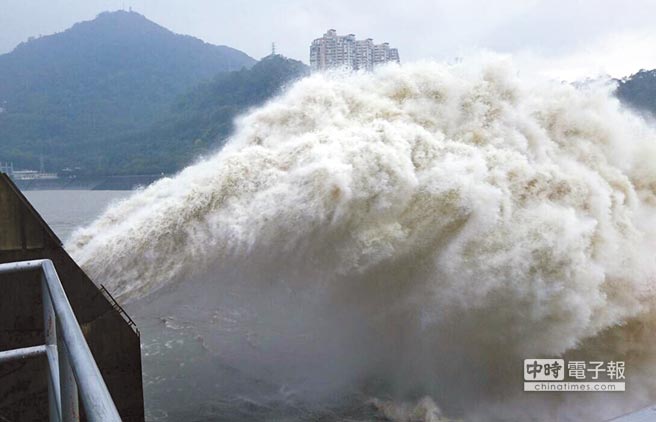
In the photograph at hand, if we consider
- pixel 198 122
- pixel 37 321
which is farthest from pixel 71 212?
pixel 37 321

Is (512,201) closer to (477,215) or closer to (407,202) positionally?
(477,215)

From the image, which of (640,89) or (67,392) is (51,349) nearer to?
(67,392)

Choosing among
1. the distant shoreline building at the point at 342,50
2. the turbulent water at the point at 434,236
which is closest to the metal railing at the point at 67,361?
the turbulent water at the point at 434,236

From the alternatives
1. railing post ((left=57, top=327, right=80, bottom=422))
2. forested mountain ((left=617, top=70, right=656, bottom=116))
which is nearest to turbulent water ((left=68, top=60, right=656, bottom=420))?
railing post ((left=57, top=327, right=80, bottom=422))

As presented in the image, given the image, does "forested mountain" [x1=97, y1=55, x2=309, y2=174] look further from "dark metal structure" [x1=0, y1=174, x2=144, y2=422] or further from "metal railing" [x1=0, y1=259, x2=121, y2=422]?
"metal railing" [x1=0, y1=259, x2=121, y2=422]

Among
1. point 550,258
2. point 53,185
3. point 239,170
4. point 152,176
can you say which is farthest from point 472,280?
point 53,185

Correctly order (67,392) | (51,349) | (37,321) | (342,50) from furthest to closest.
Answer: (342,50)
(37,321)
(51,349)
(67,392)
